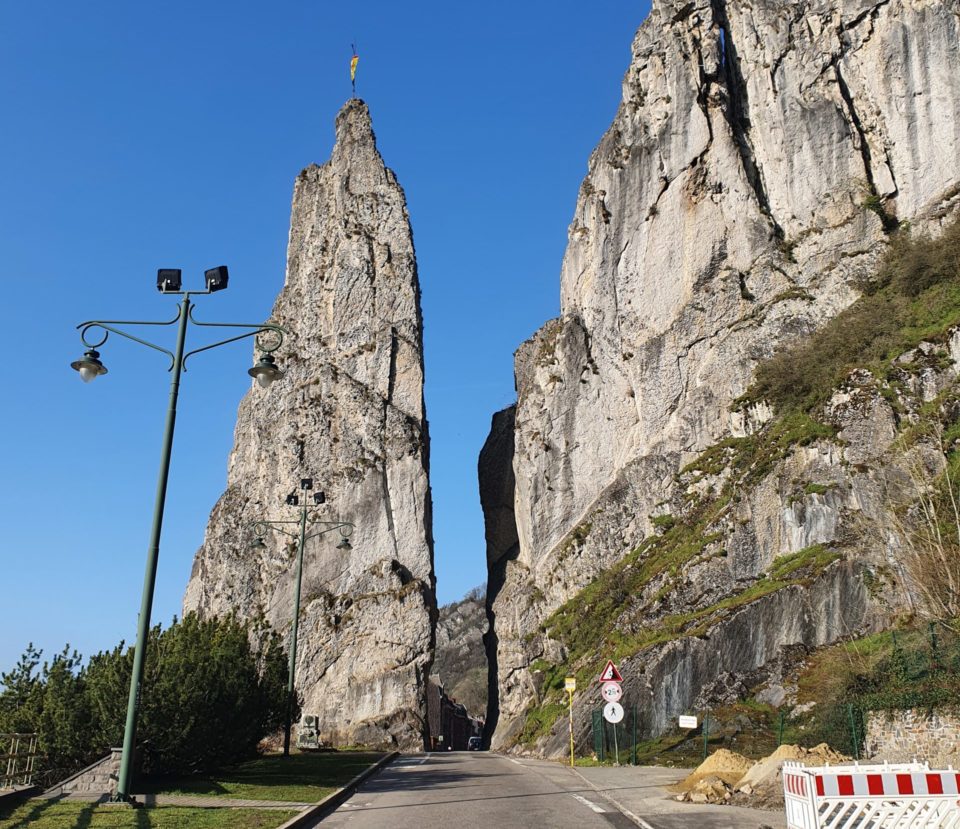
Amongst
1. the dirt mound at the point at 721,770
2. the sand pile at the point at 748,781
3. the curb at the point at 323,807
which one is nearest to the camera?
the curb at the point at 323,807

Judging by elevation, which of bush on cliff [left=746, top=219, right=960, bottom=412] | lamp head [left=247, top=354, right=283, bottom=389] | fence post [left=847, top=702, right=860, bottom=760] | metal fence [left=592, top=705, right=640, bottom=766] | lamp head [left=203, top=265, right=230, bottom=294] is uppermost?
bush on cliff [left=746, top=219, right=960, bottom=412]

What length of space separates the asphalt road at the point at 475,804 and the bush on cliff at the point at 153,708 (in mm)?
3211

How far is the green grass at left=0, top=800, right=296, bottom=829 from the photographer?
1000 cm

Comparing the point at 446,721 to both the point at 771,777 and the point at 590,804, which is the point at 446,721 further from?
the point at 771,777

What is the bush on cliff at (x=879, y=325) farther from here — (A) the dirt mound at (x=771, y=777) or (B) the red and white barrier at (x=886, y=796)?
(B) the red and white barrier at (x=886, y=796)

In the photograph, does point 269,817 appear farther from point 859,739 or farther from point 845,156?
point 845,156

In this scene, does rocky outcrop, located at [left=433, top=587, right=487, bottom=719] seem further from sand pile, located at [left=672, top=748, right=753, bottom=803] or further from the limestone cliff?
sand pile, located at [left=672, top=748, right=753, bottom=803]

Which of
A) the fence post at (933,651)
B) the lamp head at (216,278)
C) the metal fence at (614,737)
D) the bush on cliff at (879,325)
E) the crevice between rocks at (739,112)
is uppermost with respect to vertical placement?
the crevice between rocks at (739,112)

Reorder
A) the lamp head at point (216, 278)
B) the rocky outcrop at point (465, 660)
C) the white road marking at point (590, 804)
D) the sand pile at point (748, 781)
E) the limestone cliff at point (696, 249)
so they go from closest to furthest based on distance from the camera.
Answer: the white road marking at point (590, 804) < the sand pile at point (748, 781) < the lamp head at point (216, 278) < the limestone cliff at point (696, 249) < the rocky outcrop at point (465, 660)

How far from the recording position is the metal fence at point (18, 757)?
14.5m

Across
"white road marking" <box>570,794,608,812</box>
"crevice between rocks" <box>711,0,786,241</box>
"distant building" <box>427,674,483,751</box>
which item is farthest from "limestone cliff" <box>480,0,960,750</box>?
"white road marking" <box>570,794,608,812</box>

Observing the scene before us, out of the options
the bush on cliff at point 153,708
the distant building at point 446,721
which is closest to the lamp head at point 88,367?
the bush on cliff at point 153,708

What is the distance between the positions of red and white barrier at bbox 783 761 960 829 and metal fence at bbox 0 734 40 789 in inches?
498

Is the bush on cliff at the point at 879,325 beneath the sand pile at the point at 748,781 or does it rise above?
above
